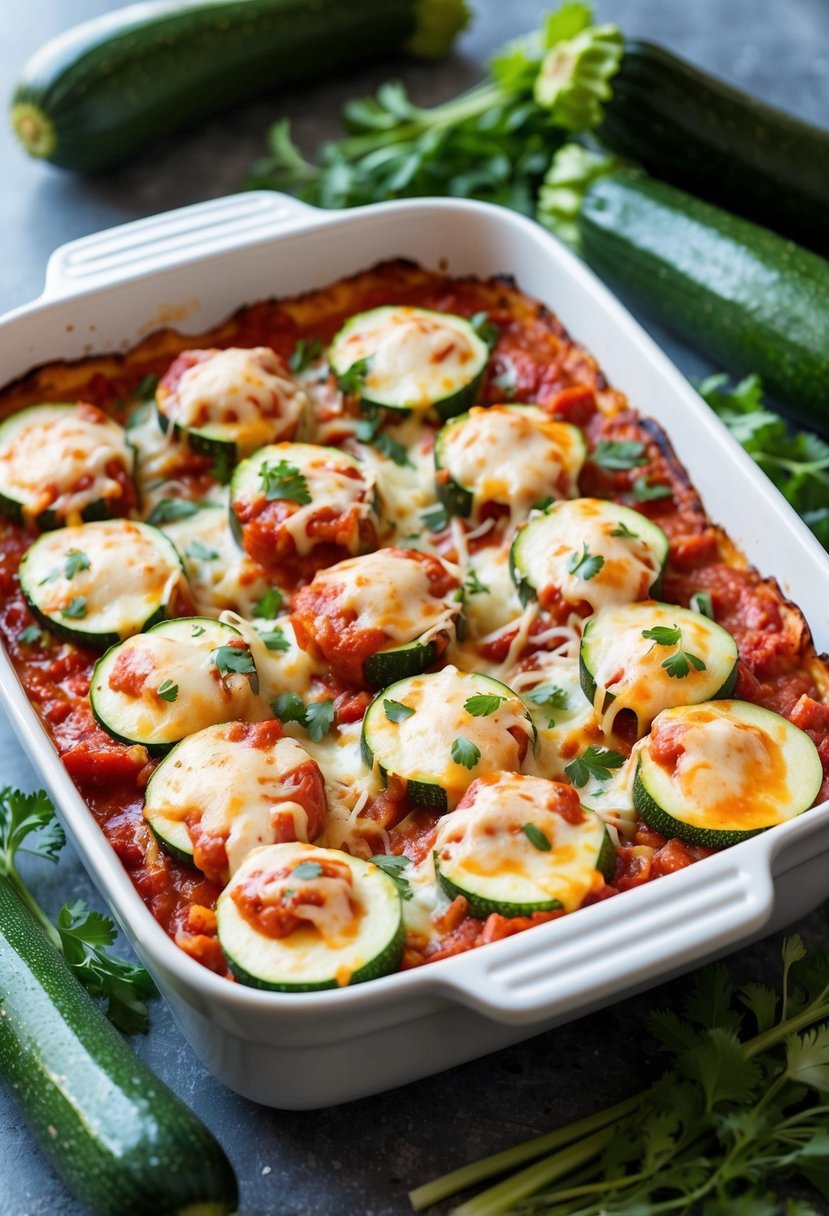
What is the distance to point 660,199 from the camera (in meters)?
4.95

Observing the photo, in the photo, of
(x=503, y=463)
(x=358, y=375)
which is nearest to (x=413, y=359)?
(x=358, y=375)

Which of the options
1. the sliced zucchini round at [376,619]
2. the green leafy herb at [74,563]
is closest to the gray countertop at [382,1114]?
the green leafy herb at [74,563]

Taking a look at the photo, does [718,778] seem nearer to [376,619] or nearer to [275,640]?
[376,619]

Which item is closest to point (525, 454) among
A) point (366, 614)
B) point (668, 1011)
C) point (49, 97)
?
point (366, 614)

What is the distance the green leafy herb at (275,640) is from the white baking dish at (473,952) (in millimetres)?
609

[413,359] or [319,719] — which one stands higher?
[413,359]

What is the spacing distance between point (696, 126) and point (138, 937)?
365cm

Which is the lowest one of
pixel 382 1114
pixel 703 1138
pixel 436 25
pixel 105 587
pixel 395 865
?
pixel 382 1114

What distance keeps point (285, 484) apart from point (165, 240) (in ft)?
3.49

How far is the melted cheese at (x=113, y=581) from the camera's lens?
141 inches

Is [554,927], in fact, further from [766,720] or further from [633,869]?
[766,720]

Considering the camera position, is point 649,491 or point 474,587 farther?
point 649,491

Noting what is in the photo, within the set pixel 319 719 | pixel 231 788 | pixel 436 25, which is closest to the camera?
pixel 231 788

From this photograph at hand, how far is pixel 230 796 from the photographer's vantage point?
304 centimetres
